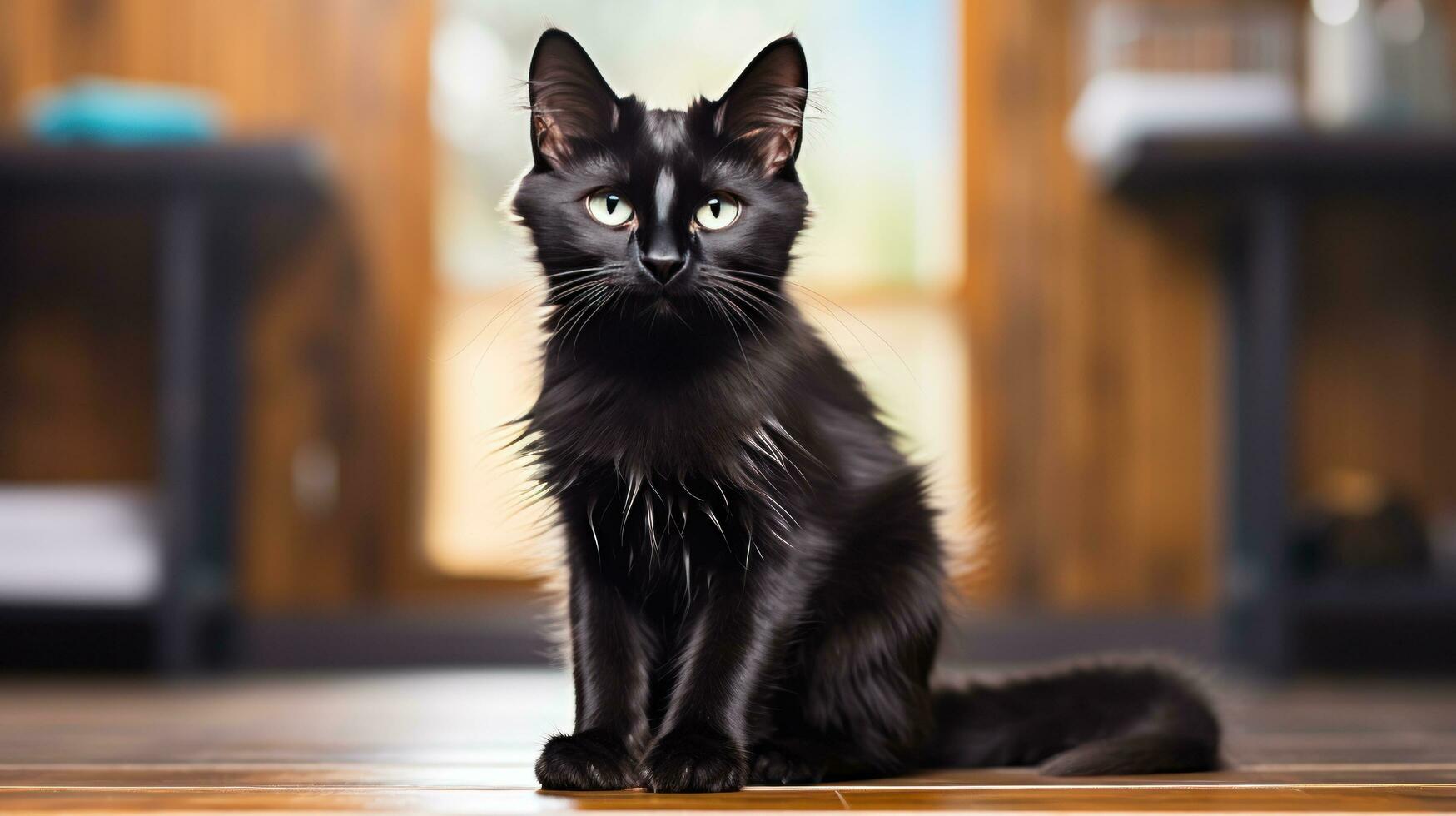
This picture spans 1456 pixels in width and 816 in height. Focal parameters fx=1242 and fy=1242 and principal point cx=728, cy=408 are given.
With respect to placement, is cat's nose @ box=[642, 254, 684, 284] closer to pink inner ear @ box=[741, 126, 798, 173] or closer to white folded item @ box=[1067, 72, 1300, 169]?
pink inner ear @ box=[741, 126, 798, 173]

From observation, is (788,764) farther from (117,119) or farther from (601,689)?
(117,119)

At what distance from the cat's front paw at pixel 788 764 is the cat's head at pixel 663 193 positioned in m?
0.35

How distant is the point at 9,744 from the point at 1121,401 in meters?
2.34

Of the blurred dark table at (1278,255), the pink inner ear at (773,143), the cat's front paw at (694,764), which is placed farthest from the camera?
the blurred dark table at (1278,255)

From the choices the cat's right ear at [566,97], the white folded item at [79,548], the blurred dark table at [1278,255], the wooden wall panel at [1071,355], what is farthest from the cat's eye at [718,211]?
the wooden wall panel at [1071,355]

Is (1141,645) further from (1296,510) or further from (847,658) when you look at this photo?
(847,658)

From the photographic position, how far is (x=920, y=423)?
117 inches

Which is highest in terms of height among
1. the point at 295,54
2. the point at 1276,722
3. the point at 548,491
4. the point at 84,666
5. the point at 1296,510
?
the point at 295,54

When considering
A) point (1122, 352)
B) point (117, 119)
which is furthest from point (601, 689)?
point (1122, 352)

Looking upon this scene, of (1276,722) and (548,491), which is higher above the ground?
(548,491)

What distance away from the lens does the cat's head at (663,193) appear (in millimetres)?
986

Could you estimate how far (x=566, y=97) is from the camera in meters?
1.03

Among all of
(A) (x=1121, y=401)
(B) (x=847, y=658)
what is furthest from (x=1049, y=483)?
(B) (x=847, y=658)

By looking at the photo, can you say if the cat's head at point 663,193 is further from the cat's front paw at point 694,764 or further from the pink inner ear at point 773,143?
the cat's front paw at point 694,764
